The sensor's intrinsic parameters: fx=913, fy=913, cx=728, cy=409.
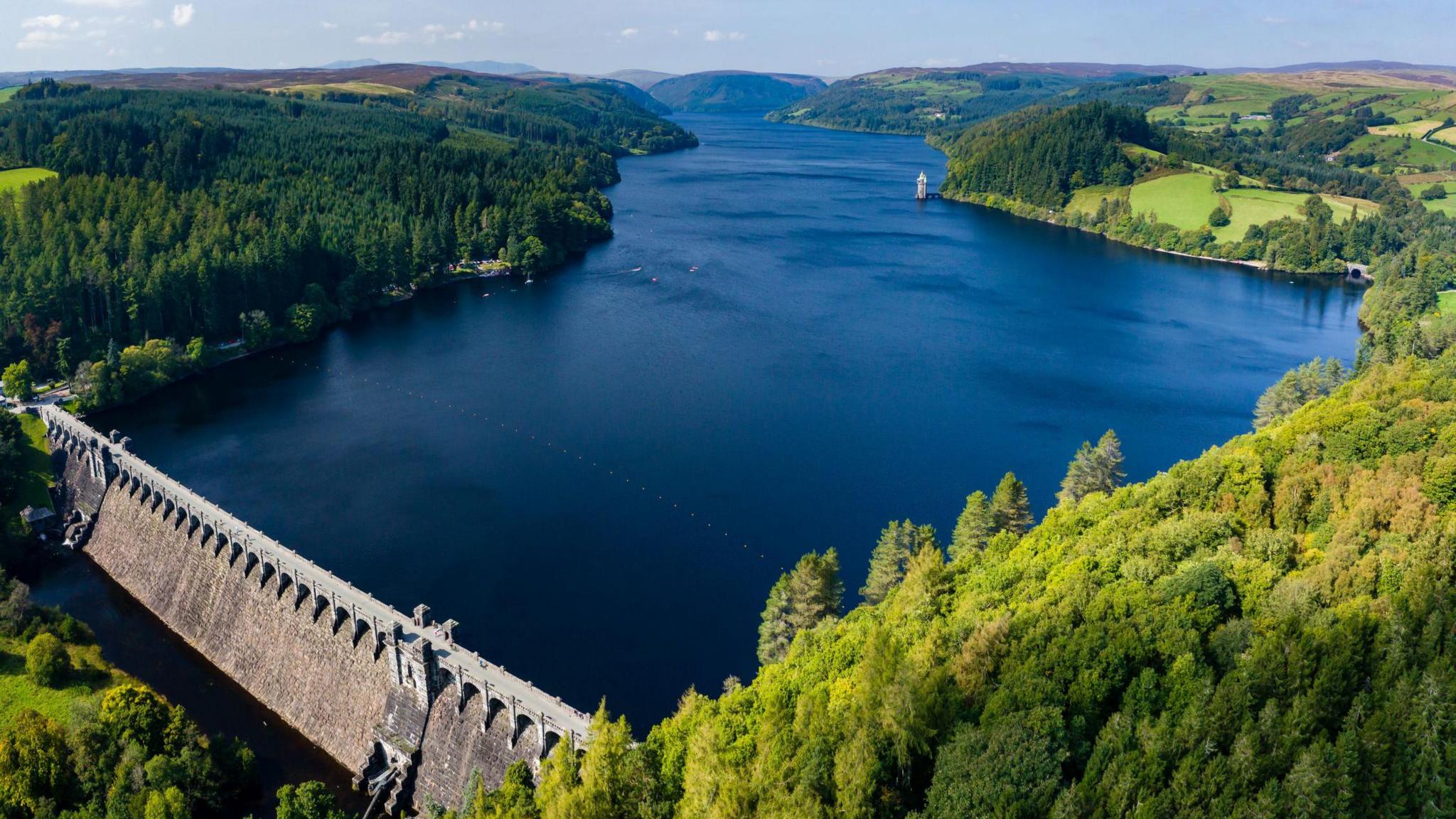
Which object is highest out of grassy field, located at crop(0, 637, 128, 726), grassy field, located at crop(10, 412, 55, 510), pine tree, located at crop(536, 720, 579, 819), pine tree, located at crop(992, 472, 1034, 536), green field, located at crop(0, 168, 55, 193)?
green field, located at crop(0, 168, 55, 193)

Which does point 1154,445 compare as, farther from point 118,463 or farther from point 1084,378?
point 118,463

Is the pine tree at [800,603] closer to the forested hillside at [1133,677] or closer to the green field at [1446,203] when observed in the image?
the forested hillside at [1133,677]

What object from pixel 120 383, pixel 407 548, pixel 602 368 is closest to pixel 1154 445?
pixel 602 368

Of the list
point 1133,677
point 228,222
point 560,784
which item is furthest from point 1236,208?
point 560,784

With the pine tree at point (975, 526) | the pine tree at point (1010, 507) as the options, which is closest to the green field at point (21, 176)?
the pine tree at point (975, 526)

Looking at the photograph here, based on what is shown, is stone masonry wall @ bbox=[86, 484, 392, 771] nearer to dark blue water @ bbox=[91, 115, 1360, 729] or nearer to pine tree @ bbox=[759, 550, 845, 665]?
dark blue water @ bbox=[91, 115, 1360, 729]

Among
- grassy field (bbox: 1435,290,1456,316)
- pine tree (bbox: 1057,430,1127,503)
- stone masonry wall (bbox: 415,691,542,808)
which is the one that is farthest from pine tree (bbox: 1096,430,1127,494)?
grassy field (bbox: 1435,290,1456,316)
